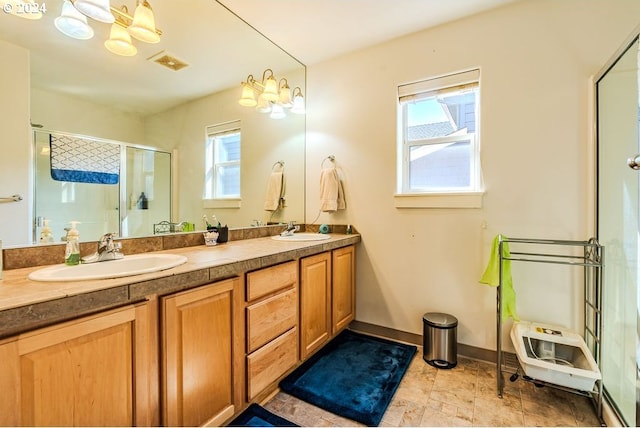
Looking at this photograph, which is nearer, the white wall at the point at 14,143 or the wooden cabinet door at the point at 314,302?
the white wall at the point at 14,143

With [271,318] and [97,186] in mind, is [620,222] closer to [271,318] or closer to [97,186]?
[271,318]

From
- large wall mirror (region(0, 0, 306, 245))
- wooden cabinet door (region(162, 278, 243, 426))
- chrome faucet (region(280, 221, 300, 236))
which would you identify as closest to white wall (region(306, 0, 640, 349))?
chrome faucet (region(280, 221, 300, 236))

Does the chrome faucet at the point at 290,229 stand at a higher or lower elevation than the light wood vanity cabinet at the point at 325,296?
higher

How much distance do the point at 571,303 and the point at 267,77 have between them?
111 inches

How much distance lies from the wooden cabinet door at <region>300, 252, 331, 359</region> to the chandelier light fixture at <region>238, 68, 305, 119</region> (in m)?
1.39

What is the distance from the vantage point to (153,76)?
5.66ft

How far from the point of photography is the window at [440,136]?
83.4 inches

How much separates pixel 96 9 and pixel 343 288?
221 cm

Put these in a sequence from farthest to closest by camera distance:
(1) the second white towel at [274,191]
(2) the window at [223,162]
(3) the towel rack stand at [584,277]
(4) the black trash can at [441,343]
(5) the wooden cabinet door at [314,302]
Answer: (1) the second white towel at [274,191]
(2) the window at [223,162]
(4) the black trash can at [441,343]
(5) the wooden cabinet door at [314,302]
(3) the towel rack stand at [584,277]

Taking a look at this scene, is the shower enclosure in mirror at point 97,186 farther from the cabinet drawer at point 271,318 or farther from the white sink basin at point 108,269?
the cabinet drawer at point 271,318

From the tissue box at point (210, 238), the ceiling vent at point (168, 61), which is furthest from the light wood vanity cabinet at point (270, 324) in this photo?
the ceiling vent at point (168, 61)

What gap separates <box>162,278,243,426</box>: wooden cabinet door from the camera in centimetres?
110

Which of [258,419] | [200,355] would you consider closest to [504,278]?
[258,419]

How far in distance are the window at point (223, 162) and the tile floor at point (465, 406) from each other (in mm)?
1434
